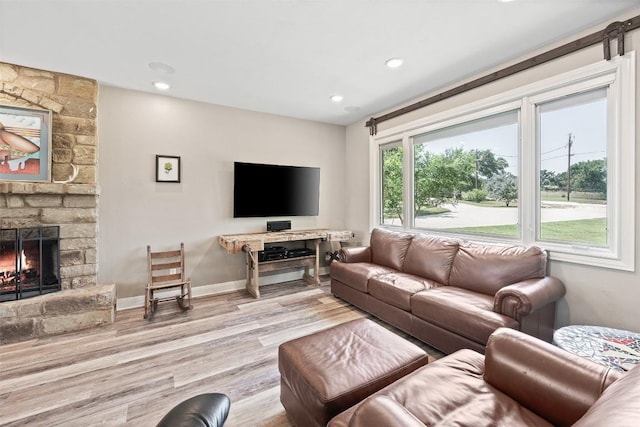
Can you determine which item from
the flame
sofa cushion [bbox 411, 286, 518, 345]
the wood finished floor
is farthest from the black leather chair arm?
the flame

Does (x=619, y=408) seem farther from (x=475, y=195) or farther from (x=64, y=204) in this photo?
(x=64, y=204)

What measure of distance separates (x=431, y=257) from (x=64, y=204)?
3.93 m

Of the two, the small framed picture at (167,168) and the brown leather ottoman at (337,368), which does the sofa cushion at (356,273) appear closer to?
the brown leather ottoman at (337,368)

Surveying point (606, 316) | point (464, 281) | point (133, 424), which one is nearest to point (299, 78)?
point (464, 281)

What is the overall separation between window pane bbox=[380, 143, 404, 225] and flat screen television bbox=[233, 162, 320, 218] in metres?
1.08

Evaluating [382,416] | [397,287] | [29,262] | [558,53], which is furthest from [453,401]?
[29,262]

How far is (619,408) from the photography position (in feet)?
2.17

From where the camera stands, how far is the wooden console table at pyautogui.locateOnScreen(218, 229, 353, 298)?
3.39 metres

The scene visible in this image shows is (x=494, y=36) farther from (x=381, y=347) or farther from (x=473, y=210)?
(x=381, y=347)

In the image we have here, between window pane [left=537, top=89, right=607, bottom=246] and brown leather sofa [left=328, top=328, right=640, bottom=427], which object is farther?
window pane [left=537, top=89, right=607, bottom=246]

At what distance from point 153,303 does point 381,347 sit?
2758 mm

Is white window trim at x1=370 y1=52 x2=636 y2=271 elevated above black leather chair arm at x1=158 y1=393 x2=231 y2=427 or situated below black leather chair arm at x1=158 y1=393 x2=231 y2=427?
above

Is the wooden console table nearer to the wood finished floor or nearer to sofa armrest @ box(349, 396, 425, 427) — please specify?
the wood finished floor

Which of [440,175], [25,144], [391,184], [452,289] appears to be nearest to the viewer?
[452,289]
